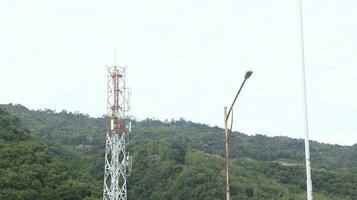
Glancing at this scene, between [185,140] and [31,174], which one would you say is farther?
[185,140]

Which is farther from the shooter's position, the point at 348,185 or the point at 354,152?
the point at 354,152

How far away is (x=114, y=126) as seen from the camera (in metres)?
21.8

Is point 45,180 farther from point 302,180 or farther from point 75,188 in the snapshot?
point 302,180

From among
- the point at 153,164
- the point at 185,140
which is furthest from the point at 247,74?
the point at 185,140

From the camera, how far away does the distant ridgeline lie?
3631cm

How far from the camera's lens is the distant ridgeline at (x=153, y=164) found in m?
36.3

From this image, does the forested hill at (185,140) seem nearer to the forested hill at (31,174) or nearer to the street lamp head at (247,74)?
the forested hill at (31,174)

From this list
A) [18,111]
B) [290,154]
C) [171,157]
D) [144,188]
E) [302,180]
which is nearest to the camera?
[144,188]

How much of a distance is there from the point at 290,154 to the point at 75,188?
218 feet

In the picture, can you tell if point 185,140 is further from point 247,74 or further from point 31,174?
point 247,74

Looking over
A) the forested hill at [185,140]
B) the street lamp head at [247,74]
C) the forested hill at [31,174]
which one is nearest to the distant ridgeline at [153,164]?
the forested hill at [31,174]

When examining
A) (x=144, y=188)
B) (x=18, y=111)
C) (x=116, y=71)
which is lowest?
(x=144, y=188)

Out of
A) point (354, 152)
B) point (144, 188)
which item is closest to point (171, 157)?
point (144, 188)

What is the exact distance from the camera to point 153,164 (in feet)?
195
